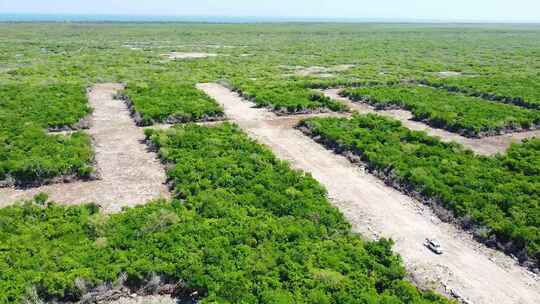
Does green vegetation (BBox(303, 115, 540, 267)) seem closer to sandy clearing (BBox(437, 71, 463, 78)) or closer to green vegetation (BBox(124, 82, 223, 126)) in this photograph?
green vegetation (BBox(124, 82, 223, 126))

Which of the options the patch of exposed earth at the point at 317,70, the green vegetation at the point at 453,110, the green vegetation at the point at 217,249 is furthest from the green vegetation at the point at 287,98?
the green vegetation at the point at 217,249

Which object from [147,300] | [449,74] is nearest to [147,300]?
[147,300]

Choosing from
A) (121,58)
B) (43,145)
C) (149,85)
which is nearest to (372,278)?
(43,145)

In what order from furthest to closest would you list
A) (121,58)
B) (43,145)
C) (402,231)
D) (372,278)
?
(121,58) < (43,145) < (402,231) < (372,278)

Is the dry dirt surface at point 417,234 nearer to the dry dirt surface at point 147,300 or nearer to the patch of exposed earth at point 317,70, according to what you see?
the dry dirt surface at point 147,300

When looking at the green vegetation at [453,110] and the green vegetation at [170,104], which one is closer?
the green vegetation at [453,110]

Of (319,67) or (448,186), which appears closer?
(448,186)

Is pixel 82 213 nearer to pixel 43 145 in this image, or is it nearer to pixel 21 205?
pixel 21 205

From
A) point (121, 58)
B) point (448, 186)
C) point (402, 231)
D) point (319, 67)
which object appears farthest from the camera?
point (121, 58)
